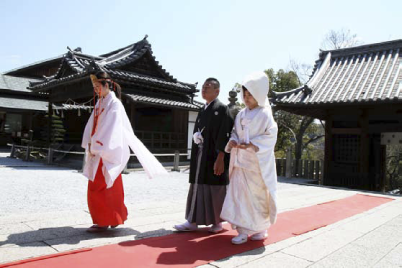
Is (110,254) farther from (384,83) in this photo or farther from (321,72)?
(321,72)

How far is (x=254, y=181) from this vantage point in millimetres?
3467

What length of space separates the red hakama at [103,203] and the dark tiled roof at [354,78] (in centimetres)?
757

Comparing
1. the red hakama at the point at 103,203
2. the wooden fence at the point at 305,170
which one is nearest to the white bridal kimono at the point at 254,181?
the red hakama at the point at 103,203

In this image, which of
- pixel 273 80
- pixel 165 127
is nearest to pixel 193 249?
pixel 165 127

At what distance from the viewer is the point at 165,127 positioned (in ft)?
50.3

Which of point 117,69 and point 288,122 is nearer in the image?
point 117,69

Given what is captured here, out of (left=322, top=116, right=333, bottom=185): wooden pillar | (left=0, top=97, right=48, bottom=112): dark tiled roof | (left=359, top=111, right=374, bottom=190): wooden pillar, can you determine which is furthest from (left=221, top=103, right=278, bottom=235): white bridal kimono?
(left=0, top=97, right=48, bottom=112): dark tiled roof

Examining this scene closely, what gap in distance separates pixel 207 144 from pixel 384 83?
25.6 feet

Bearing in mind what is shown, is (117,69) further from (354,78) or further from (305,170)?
(354,78)

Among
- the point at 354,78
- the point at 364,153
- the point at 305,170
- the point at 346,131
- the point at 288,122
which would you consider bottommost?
the point at 305,170

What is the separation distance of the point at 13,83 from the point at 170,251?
23.1 metres

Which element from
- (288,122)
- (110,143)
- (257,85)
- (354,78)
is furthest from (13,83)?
(257,85)

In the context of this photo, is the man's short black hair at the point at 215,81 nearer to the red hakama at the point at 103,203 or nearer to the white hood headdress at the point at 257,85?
the white hood headdress at the point at 257,85

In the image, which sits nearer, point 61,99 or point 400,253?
point 400,253
